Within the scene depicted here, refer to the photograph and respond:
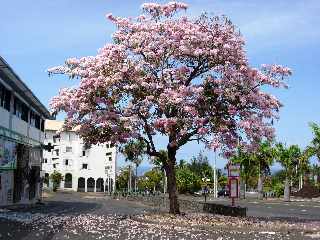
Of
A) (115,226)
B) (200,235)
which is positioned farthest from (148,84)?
(200,235)

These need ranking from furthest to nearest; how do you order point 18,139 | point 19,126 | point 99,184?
point 99,184 < point 19,126 < point 18,139

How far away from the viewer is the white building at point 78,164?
12781 centimetres

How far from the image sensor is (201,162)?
12925 cm

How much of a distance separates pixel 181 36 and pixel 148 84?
2.67 m

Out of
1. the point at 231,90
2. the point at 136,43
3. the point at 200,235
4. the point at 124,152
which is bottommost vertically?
the point at 200,235

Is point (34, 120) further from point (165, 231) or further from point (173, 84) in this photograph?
point (165, 231)

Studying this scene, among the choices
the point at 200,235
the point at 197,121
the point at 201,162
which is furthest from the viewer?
the point at 201,162

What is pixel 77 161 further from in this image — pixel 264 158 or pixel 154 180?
pixel 264 158

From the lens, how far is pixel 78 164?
422 feet

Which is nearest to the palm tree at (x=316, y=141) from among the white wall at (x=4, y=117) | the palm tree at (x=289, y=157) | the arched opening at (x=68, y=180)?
the palm tree at (x=289, y=157)

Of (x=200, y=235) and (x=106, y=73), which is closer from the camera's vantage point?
(x=200, y=235)

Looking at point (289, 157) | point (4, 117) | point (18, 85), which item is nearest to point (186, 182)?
point (289, 157)

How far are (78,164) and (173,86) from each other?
103298mm

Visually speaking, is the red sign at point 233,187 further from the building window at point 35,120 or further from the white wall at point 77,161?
the white wall at point 77,161
